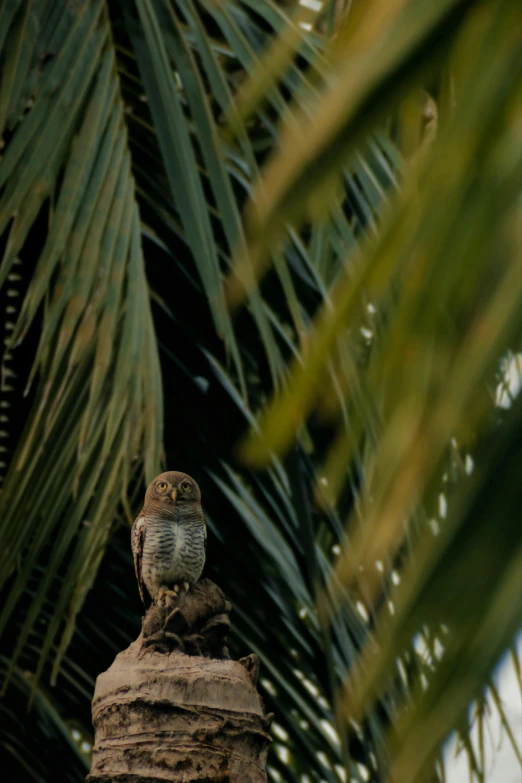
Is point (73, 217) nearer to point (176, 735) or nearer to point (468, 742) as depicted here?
point (176, 735)

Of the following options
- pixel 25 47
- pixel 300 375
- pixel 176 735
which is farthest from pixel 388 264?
pixel 25 47

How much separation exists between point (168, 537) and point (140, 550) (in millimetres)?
128

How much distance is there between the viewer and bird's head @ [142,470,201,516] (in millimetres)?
2539

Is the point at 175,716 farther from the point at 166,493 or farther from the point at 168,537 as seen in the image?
the point at 166,493

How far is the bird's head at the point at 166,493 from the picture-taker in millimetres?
2539

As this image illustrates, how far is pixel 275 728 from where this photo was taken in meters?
3.66

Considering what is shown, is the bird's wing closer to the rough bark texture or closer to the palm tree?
the palm tree

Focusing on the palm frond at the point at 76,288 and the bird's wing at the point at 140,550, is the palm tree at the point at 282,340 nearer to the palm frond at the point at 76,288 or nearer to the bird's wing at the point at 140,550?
the palm frond at the point at 76,288

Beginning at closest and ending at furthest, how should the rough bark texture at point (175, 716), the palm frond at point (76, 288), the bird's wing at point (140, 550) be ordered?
the rough bark texture at point (175, 716), the palm frond at point (76, 288), the bird's wing at point (140, 550)

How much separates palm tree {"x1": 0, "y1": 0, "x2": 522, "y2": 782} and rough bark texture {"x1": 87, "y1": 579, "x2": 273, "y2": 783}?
0.71 ft

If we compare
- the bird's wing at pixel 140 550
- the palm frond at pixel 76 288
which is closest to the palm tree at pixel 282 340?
the palm frond at pixel 76 288

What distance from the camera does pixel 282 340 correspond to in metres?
2.80

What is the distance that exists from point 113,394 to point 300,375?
7.01 feet

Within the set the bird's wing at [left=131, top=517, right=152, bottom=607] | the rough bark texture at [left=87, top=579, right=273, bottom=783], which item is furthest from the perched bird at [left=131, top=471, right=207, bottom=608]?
the rough bark texture at [left=87, top=579, right=273, bottom=783]
